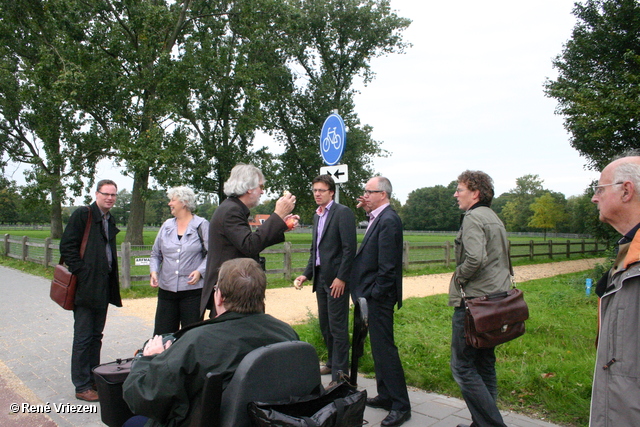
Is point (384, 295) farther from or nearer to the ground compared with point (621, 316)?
nearer to the ground

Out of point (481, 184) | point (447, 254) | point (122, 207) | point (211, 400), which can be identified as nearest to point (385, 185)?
point (481, 184)

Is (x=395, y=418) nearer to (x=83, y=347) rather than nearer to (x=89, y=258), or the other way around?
(x=83, y=347)

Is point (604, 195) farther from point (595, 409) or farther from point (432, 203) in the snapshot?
point (432, 203)

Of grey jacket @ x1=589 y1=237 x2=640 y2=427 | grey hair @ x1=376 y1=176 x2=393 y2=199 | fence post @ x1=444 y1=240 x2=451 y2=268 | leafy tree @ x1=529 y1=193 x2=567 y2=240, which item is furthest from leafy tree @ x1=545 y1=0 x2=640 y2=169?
leafy tree @ x1=529 y1=193 x2=567 y2=240

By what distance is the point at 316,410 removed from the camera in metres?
1.96

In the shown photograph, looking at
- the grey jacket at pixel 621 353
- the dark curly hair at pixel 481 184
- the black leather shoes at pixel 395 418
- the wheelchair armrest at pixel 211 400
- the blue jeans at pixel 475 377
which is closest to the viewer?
the grey jacket at pixel 621 353

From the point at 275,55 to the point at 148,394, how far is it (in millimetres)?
28775

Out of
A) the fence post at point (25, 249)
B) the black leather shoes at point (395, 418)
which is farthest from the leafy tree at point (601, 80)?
the fence post at point (25, 249)

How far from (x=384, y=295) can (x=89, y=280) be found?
2.72 meters

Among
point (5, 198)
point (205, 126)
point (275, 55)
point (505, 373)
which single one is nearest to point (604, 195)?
point (505, 373)

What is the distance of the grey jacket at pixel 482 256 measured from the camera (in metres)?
3.08

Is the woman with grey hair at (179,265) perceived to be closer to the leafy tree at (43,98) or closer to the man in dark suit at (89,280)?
the man in dark suit at (89,280)

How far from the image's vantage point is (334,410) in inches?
72.7

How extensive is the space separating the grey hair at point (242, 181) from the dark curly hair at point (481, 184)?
154cm
